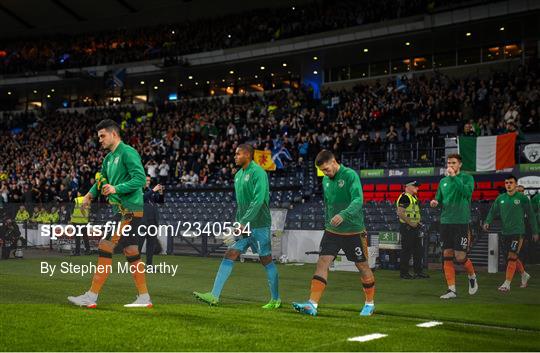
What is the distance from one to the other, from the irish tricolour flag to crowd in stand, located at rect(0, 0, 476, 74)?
1311 centimetres

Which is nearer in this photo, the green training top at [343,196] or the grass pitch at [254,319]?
the grass pitch at [254,319]

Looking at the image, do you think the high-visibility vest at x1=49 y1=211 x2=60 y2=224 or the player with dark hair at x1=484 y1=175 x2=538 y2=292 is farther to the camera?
the high-visibility vest at x1=49 y1=211 x2=60 y2=224

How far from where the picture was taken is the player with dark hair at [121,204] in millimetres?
8250

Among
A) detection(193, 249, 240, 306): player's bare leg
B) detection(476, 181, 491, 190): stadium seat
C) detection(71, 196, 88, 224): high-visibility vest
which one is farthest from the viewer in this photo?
detection(476, 181, 491, 190): stadium seat

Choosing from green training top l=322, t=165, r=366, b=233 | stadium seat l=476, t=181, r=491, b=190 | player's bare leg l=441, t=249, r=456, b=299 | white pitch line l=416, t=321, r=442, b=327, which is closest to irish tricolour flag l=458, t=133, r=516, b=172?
stadium seat l=476, t=181, r=491, b=190

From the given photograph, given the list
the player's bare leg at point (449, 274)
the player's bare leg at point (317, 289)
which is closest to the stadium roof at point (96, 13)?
the player's bare leg at point (449, 274)

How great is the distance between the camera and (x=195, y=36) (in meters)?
47.2

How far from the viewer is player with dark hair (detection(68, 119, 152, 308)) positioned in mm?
8250

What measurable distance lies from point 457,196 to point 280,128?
2139 centimetres

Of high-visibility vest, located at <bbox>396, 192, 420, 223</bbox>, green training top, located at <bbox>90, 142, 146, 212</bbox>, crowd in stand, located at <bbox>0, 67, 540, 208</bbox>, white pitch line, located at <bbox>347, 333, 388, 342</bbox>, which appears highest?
crowd in stand, located at <bbox>0, 67, 540, 208</bbox>

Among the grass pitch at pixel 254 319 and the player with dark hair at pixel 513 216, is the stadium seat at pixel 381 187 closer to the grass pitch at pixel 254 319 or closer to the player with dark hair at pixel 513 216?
the grass pitch at pixel 254 319

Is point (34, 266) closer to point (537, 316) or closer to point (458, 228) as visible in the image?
point (458, 228)

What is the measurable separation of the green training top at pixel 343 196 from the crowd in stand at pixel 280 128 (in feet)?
52.8

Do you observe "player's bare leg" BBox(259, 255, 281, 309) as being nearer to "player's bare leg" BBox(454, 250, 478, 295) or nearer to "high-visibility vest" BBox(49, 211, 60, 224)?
"player's bare leg" BBox(454, 250, 478, 295)
